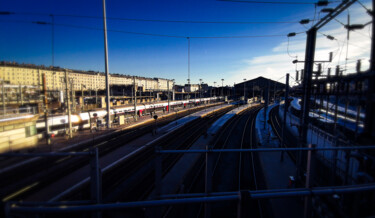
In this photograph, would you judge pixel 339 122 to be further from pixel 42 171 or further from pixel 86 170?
pixel 86 170

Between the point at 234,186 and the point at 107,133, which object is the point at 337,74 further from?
the point at 107,133

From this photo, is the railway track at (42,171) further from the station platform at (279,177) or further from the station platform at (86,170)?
the station platform at (279,177)

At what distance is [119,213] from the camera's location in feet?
21.9

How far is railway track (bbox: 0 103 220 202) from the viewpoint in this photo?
13.0 feet

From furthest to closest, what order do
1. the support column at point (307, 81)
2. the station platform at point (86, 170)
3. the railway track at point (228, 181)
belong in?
the railway track at point (228, 181), the support column at point (307, 81), the station platform at point (86, 170)

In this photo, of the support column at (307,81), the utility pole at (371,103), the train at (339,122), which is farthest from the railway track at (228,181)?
the utility pole at (371,103)

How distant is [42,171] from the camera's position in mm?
6125

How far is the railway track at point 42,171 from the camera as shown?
3.95 metres

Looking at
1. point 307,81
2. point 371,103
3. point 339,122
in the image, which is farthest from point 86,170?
point 339,122

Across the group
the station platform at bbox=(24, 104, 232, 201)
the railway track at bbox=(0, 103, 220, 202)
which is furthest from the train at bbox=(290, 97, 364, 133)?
the station platform at bbox=(24, 104, 232, 201)

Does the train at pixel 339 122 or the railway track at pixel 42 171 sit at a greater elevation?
the train at pixel 339 122

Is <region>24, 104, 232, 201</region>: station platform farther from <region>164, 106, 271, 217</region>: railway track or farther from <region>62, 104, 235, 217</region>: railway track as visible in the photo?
<region>164, 106, 271, 217</region>: railway track

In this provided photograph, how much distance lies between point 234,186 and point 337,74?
776 cm

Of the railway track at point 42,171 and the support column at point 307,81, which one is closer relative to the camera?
the railway track at point 42,171
